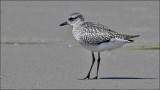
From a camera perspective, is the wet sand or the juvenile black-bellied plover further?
the juvenile black-bellied plover

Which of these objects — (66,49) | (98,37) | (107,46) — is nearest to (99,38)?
(98,37)

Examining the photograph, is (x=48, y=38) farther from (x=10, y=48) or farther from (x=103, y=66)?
(x=103, y=66)

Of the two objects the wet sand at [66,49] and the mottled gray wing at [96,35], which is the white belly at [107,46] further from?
the wet sand at [66,49]

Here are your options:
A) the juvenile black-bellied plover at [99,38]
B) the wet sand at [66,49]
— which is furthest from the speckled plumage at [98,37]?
the wet sand at [66,49]

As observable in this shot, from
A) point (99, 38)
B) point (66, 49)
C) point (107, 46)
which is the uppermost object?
point (99, 38)

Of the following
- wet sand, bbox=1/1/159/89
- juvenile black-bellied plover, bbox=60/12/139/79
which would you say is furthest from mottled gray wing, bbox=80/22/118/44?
wet sand, bbox=1/1/159/89

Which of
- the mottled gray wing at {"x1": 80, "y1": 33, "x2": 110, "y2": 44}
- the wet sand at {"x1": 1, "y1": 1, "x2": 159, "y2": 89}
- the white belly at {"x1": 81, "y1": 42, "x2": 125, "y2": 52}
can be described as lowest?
the wet sand at {"x1": 1, "y1": 1, "x2": 159, "y2": 89}

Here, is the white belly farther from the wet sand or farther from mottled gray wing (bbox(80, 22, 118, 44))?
the wet sand

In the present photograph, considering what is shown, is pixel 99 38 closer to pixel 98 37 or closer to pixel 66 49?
pixel 98 37

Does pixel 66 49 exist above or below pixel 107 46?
below

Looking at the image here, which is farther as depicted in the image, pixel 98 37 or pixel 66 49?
pixel 66 49
